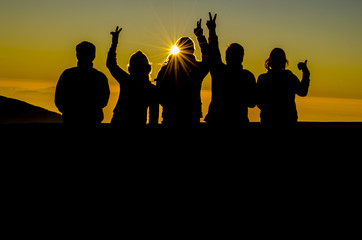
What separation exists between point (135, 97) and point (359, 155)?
3.38 metres

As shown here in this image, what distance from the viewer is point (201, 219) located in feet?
13.6

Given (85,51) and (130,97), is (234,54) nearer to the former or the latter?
(130,97)

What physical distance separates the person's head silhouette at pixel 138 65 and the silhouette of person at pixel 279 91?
5.29 ft

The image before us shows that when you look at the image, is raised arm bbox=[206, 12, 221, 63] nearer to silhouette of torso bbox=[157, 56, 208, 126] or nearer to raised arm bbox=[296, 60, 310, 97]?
silhouette of torso bbox=[157, 56, 208, 126]

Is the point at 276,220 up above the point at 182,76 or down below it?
below

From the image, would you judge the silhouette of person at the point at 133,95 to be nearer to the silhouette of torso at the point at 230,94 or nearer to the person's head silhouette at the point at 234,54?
the silhouette of torso at the point at 230,94

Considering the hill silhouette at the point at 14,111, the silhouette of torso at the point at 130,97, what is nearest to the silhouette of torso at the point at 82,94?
the silhouette of torso at the point at 130,97

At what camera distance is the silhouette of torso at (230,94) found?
18.2 feet

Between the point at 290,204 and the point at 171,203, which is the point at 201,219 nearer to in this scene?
the point at 171,203

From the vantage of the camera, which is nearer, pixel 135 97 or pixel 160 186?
pixel 160 186

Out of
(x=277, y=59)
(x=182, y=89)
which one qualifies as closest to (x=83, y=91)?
(x=182, y=89)

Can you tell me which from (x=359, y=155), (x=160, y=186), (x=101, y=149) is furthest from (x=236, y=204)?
(x=359, y=155)

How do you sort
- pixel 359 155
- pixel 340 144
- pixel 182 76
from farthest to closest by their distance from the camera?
pixel 340 144
pixel 359 155
pixel 182 76

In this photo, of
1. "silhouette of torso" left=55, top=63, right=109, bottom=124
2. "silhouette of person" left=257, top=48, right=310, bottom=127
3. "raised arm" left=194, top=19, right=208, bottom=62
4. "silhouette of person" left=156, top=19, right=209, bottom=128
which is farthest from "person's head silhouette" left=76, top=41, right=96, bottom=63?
"silhouette of person" left=257, top=48, right=310, bottom=127
